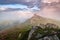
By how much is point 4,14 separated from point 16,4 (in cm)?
22

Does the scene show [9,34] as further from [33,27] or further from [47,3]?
[47,3]

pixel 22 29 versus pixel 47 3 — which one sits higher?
pixel 47 3

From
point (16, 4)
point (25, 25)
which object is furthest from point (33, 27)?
point (16, 4)

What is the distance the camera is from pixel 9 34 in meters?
1.96

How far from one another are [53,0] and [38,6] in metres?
0.23

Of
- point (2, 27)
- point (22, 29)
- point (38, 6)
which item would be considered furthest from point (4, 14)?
point (38, 6)

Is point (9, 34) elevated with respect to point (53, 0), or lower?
lower

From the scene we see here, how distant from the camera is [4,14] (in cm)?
201

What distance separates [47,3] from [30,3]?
9.5 inches

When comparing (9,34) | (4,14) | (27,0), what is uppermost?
(27,0)

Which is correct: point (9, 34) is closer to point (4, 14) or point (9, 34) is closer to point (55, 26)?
point (4, 14)

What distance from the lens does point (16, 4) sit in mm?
2047

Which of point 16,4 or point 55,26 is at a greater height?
point 16,4

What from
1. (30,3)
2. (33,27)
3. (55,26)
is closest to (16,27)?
(33,27)
